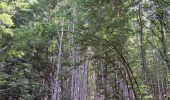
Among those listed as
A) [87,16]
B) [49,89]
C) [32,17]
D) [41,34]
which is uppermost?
[32,17]

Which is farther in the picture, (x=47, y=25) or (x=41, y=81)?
(x=41, y=81)

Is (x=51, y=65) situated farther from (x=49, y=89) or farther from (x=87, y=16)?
(x=87, y=16)

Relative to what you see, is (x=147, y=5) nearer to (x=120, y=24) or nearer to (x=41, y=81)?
(x=120, y=24)

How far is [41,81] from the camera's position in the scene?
18156mm

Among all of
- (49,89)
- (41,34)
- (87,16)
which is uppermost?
(87,16)

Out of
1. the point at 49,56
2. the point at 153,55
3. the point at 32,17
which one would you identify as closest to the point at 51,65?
the point at 49,56

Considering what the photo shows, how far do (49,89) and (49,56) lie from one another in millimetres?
2064

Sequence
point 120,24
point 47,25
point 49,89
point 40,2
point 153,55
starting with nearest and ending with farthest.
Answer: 1. point 47,25
2. point 120,24
3. point 40,2
4. point 49,89
5. point 153,55

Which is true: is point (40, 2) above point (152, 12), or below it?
above

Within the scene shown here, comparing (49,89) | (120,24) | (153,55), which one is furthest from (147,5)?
(153,55)

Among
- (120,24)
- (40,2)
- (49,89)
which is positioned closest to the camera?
(120,24)

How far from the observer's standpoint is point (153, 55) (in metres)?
22.0

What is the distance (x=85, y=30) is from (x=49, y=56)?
1106 cm

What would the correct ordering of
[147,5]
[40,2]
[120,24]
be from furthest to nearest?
[40,2], [147,5], [120,24]
